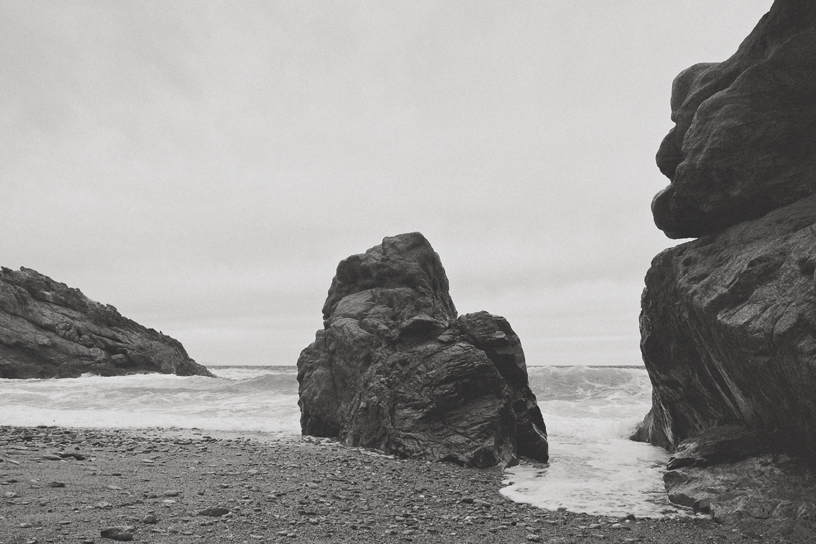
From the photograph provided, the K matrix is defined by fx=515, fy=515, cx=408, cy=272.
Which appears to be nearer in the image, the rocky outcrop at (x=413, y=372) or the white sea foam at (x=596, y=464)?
the white sea foam at (x=596, y=464)

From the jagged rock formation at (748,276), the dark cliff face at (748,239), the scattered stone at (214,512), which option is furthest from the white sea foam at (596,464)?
the scattered stone at (214,512)

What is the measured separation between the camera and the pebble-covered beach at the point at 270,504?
7.46 metres

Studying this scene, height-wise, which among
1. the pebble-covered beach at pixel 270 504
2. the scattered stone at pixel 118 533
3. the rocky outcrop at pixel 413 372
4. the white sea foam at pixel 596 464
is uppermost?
the rocky outcrop at pixel 413 372

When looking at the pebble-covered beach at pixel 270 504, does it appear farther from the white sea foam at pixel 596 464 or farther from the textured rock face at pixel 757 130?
the textured rock face at pixel 757 130

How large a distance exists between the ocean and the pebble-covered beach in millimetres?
1253

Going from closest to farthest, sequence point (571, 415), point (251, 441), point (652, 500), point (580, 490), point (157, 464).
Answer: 1. point (652, 500)
2. point (580, 490)
3. point (157, 464)
4. point (251, 441)
5. point (571, 415)

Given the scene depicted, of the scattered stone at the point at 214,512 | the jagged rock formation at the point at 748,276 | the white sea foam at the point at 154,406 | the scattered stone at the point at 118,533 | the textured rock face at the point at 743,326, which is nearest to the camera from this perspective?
the scattered stone at the point at 118,533

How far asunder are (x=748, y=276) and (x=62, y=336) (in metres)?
58.9

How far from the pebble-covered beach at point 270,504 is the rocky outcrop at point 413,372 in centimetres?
141

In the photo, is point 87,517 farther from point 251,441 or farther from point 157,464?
point 251,441

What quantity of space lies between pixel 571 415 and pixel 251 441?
605 inches

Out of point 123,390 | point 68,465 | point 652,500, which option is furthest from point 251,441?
point 123,390

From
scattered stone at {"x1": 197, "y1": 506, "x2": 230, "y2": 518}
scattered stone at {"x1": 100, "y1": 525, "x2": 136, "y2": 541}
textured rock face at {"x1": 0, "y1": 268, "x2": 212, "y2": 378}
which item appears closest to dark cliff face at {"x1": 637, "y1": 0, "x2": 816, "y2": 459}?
scattered stone at {"x1": 197, "y1": 506, "x2": 230, "y2": 518}

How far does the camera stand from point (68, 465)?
1175cm
